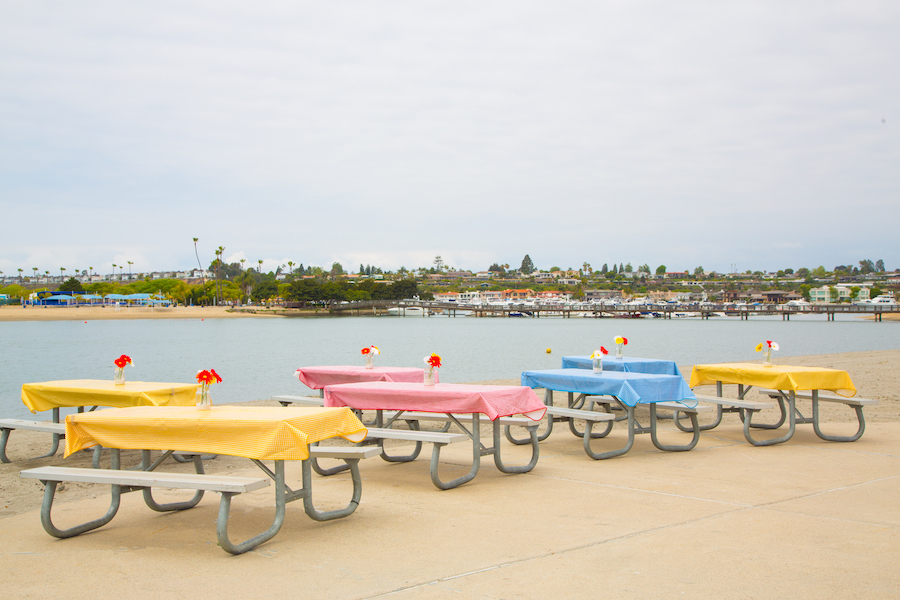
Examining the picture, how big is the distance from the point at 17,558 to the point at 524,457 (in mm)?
5116

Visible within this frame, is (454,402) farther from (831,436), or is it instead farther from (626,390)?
(831,436)

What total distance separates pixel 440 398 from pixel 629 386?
2.30 meters

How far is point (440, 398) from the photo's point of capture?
255 inches

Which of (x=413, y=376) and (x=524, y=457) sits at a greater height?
(x=413, y=376)

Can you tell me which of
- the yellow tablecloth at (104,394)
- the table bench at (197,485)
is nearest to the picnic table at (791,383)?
the table bench at (197,485)

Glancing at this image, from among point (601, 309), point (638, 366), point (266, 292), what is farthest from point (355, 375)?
point (266, 292)

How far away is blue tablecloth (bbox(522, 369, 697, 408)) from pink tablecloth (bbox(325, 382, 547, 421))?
3.29 feet

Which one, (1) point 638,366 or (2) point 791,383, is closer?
(2) point 791,383

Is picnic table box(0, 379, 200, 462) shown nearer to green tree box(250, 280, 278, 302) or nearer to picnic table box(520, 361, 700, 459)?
picnic table box(520, 361, 700, 459)

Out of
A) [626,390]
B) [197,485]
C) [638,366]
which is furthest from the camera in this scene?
[638,366]

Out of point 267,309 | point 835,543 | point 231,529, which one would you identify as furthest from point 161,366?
point 267,309

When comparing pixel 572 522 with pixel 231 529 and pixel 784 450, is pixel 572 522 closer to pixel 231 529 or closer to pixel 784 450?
pixel 231 529

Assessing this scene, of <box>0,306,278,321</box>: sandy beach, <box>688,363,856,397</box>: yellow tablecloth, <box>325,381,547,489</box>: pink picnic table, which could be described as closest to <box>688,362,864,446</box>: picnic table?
<box>688,363,856,397</box>: yellow tablecloth

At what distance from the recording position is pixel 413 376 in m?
9.23
